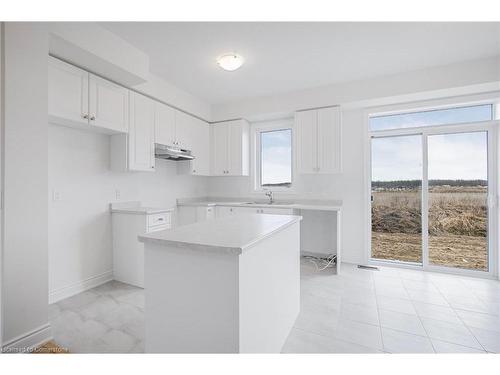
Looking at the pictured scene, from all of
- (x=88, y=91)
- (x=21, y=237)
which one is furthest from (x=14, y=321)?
(x=88, y=91)

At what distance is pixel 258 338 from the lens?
130 centimetres

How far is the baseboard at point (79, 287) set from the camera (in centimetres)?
238

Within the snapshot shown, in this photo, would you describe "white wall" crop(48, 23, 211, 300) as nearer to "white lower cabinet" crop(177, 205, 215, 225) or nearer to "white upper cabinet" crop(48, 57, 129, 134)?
"white upper cabinet" crop(48, 57, 129, 134)

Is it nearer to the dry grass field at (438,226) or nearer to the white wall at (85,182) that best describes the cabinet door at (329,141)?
the dry grass field at (438,226)

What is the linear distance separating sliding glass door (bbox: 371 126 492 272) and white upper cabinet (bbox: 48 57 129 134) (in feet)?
11.2

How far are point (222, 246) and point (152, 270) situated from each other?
48cm

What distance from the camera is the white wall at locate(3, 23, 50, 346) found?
155 centimetres

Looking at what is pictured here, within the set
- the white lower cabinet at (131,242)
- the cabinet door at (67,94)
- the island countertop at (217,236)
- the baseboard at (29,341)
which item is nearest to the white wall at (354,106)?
the white lower cabinet at (131,242)

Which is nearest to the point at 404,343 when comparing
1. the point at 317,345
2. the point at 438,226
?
the point at 317,345

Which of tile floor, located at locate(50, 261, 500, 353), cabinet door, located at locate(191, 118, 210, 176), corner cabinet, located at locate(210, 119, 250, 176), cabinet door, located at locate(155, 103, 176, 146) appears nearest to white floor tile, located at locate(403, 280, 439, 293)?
tile floor, located at locate(50, 261, 500, 353)

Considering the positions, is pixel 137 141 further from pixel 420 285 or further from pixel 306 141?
pixel 420 285

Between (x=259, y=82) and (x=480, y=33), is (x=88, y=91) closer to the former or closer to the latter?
(x=259, y=82)

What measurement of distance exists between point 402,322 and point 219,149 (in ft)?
11.1

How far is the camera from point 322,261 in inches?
146
